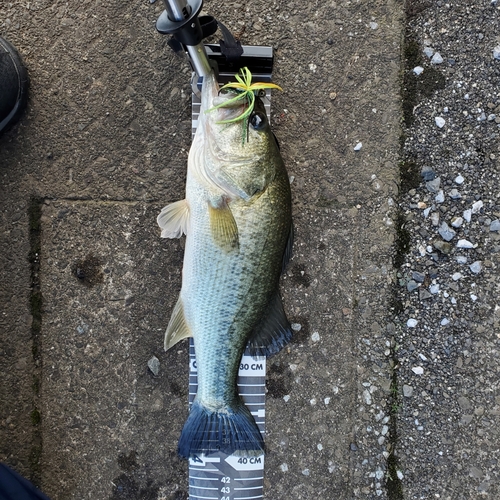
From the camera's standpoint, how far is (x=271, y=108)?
90.9 inches

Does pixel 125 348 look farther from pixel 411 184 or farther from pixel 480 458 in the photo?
pixel 480 458

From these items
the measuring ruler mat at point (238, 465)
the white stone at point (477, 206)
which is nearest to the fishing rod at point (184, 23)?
the measuring ruler mat at point (238, 465)

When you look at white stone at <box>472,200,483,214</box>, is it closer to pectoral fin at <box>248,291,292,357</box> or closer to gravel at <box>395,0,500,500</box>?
gravel at <box>395,0,500,500</box>

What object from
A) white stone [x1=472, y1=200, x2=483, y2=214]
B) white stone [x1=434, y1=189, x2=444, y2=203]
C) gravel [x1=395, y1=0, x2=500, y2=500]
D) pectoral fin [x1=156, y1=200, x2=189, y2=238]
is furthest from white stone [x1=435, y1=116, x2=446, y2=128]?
pectoral fin [x1=156, y1=200, x2=189, y2=238]

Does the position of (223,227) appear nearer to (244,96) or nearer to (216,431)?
(244,96)

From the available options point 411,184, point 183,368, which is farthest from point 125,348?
point 411,184

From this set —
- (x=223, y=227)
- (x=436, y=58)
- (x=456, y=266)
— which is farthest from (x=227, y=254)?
(x=436, y=58)

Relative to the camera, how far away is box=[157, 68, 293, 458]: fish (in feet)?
6.25

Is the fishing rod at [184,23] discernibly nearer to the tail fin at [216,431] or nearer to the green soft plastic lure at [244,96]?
the green soft plastic lure at [244,96]

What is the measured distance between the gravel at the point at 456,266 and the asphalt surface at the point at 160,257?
3 centimetres

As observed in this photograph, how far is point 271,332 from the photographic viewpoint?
7.16 feet

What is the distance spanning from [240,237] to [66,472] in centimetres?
167

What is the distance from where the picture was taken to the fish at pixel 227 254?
1904mm

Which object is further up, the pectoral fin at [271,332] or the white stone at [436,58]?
the white stone at [436,58]
